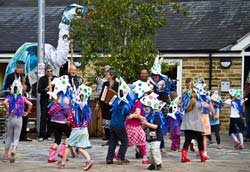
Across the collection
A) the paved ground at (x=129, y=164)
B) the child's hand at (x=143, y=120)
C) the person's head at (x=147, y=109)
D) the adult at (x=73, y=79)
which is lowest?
the paved ground at (x=129, y=164)

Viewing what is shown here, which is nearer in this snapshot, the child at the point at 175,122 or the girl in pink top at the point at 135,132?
the girl in pink top at the point at 135,132

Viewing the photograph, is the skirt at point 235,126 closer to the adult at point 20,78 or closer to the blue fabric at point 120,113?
the blue fabric at point 120,113

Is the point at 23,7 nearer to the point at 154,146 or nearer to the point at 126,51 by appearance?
the point at 126,51

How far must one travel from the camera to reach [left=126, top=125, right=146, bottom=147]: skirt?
454 inches

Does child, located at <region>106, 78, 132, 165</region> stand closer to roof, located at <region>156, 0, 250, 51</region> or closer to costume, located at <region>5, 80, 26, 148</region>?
costume, located at <region>5, 80, 26, 148</region>

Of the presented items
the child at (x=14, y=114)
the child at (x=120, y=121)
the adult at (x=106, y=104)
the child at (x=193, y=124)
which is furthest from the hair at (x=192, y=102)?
the child at (x=14, y=114)

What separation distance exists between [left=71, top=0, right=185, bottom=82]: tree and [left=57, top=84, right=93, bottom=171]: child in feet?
14.8

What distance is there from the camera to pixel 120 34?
1627 cm

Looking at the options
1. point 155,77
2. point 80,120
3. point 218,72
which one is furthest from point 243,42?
point 80,120

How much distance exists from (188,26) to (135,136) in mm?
10950

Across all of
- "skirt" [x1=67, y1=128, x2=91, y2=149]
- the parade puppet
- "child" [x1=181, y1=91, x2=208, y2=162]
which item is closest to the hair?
"child" [x1=181, y1=91, x2=208, y2=162]

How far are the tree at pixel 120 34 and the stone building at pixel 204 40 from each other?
243cm

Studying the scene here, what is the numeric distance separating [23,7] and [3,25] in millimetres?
2663

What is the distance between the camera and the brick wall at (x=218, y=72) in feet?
65.6
